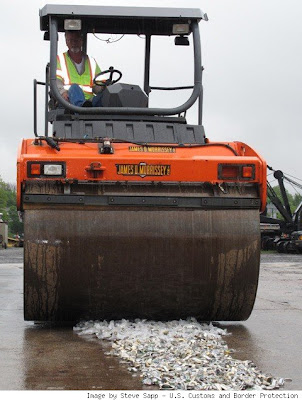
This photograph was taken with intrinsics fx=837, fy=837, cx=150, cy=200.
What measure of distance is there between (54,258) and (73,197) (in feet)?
1.56

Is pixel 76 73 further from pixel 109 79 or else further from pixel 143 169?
pixel 143 169

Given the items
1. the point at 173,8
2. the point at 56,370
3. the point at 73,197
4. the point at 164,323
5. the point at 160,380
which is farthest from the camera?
the point at 173,8

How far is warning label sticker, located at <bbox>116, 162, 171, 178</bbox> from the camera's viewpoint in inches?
247

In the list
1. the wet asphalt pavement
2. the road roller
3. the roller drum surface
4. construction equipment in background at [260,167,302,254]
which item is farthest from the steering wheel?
construction equipment in background at [260,167,302,254]

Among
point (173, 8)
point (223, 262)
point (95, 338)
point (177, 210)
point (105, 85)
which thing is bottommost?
point (95, 338)

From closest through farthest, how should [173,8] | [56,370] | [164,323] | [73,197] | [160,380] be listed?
1. [160,380]
2. [56,370]
3. [73,197]
4. [164,323]
5. [173,8]

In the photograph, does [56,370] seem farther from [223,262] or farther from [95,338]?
[223,262]

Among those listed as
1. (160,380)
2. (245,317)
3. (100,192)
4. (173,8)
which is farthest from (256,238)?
(173,8)

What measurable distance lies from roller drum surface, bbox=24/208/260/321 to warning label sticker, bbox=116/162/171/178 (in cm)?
28

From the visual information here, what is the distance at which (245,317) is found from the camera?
22.6 ft

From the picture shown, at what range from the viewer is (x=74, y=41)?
25.7 feet

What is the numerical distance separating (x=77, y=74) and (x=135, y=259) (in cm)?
226
